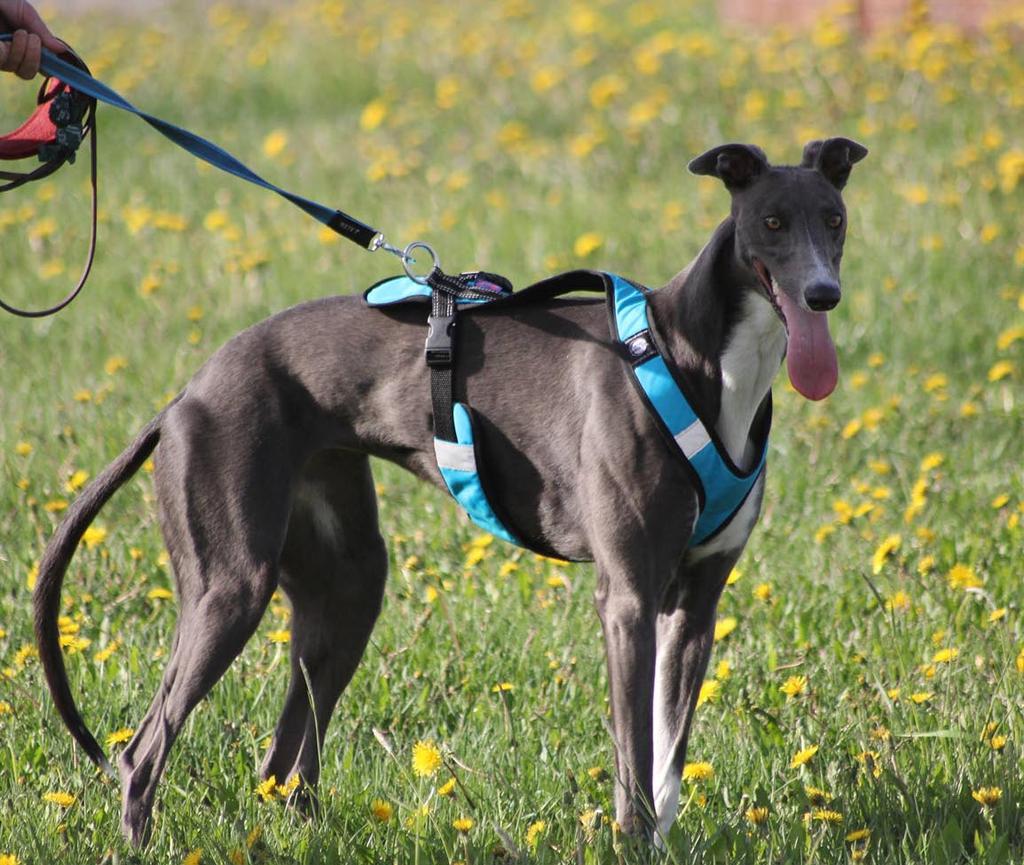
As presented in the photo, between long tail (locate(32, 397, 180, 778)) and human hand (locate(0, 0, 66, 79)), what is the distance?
871mm

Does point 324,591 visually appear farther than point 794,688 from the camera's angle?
Yes

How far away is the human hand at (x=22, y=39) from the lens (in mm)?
3555

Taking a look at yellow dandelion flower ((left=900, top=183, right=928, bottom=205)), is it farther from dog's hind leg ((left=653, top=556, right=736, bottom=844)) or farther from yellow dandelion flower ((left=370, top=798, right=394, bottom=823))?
yellow dandelion flower ((left=370, top=798, right=394, bottom=823))

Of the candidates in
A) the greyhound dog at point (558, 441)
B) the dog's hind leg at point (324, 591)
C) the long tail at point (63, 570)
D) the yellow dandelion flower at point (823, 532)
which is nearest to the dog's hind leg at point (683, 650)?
the greyhound dog at point (558, 441)

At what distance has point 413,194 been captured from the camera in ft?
30.3

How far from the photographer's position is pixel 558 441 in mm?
3469

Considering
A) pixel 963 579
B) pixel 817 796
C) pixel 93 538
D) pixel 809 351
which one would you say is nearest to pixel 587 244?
pixel 93 538

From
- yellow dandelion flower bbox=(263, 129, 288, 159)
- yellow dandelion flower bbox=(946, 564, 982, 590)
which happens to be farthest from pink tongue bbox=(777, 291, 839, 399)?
yellow dandelion flower bbox=(263, 129, 288, 159)

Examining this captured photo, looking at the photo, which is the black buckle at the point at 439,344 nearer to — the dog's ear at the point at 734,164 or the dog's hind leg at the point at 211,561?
the dog's hind leg at the point at 211,561

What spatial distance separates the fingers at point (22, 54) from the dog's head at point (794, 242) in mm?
1579

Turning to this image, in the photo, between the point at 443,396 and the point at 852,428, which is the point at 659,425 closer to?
the point at 443,396

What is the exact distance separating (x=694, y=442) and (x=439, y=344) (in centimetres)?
66

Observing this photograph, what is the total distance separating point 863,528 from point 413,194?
4.72 meters

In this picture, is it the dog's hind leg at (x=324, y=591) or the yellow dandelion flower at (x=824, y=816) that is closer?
the yellow dandelion flower at (x=824, y=816)
